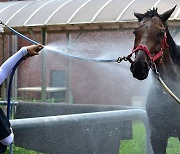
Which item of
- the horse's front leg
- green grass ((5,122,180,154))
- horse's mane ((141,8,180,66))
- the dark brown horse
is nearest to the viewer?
the dark brown horse

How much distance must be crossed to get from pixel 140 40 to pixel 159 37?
Result: 19 centimetres

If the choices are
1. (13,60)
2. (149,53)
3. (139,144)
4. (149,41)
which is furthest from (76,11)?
(13,60)

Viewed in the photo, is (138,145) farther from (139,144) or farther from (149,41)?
(149,41)

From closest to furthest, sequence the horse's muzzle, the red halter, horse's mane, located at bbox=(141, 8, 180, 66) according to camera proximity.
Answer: the horse's muzzle, the red halter, horse's mane, located at bbox=(141, 8, 180, 66)

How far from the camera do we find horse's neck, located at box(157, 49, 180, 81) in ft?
15.0

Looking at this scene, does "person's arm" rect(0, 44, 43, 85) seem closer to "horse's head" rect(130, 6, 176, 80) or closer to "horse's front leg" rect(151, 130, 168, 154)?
"horse's head" rect(130, 6, 176, 80)

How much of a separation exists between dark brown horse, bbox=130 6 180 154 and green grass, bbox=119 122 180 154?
8.15 ft

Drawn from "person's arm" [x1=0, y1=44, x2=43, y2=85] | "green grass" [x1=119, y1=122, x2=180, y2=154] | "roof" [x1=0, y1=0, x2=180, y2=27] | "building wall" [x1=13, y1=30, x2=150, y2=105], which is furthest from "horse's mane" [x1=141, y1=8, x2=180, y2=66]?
"roof" [x1=0, y1=0, x2=180, y2=27]

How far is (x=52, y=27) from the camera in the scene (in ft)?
36.2

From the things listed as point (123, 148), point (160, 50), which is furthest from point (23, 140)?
point (160, 50)

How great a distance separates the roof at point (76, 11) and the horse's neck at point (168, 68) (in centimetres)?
424

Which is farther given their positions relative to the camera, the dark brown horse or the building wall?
the building wall

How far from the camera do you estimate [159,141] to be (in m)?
4.77

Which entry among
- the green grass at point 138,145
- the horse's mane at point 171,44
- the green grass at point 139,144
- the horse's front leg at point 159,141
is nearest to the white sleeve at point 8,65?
the horse's mane at point 171,44
